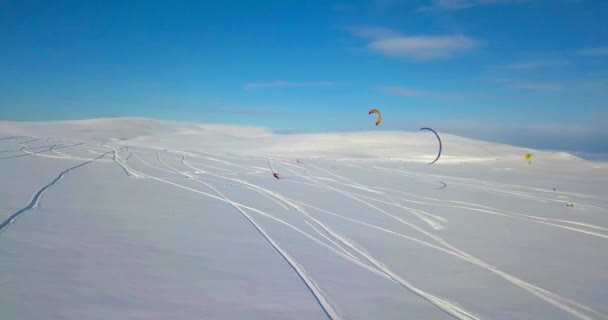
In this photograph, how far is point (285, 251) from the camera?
756 cm

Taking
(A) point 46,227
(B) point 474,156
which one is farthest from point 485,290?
(B) point 474,156

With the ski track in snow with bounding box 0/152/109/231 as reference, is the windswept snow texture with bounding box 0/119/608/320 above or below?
below

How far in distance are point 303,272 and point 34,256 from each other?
3955 millimetres

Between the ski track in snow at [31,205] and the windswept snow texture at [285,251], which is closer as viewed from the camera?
the windswept snow texture at [285,251]

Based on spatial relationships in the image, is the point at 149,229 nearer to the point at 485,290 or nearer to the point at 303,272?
the point at 303,272

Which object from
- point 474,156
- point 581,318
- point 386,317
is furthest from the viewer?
point 474,156

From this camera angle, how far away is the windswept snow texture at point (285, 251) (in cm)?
507

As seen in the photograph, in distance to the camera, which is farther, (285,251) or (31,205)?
(31,205)

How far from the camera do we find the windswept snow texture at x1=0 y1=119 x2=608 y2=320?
16.6ft

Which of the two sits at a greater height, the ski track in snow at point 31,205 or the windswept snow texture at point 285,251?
the ski track in snow at point 31,205

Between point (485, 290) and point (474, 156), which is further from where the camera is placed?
point (474, 156)

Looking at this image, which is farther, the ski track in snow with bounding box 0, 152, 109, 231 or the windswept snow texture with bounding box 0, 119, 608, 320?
A: the ski track in snow with bounding box 0, 152, 109, 231

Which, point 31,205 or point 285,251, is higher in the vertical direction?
point 31,205

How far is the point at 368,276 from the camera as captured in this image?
21.4 feet
